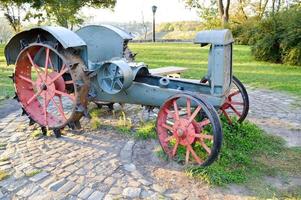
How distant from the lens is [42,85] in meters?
4.66

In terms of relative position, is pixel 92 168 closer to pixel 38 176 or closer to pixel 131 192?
pixel 38 176

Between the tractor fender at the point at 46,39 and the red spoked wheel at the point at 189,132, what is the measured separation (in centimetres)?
139

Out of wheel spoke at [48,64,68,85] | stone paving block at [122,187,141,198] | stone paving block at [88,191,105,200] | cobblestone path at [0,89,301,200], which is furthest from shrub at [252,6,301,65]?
stone paving block at [88,191,105,200]

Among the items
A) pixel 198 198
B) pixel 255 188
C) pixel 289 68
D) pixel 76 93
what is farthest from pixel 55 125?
pixel 289 68

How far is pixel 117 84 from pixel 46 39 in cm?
113

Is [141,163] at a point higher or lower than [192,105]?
lower

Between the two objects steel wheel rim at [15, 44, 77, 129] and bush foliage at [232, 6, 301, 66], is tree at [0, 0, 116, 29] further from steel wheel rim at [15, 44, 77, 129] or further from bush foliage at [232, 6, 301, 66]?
steel wheel rim at [15, 44, 77, 129]

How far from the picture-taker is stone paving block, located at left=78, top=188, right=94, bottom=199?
3.22 metres

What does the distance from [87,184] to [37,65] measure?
7.31ft

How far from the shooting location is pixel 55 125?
4.69 meters

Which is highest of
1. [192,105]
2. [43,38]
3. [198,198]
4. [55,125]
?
[43,38]

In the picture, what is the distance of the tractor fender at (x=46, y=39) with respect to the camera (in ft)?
13.9

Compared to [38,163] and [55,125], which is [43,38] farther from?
[38,163]

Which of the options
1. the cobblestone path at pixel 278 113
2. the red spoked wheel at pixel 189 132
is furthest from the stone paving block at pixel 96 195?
the cobblestone path at pixel 278 113
